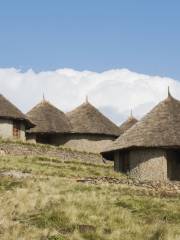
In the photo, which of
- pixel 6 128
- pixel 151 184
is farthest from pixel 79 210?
pixel 6 128

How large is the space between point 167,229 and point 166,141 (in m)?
15.6

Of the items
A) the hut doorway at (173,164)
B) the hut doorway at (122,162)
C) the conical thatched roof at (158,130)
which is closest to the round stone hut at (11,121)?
the hut doorway at (122,162)

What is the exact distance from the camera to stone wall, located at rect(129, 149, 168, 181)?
33.4 meters

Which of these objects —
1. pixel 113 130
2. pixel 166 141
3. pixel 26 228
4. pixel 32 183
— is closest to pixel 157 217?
pixel 26 228

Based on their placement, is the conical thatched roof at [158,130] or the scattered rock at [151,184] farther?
the conical thatched roof at [158,130]

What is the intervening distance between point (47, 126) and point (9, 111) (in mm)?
5885

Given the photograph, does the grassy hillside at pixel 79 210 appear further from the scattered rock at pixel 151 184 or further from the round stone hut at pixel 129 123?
the round stone hut at pixel 129 123

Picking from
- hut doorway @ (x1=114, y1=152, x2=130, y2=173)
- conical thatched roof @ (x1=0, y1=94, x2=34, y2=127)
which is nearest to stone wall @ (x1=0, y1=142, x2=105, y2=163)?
conical thatched roof @ (x1=0, y1=94, x2=34, y2=127)

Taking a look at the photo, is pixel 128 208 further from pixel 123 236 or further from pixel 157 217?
pixel 123 236

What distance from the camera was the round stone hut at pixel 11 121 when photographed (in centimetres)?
4666

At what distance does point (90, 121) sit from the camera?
53438 millimetres

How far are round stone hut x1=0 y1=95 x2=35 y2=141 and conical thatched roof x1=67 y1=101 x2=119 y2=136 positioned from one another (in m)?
5.56

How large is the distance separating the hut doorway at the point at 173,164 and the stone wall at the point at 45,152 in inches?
471

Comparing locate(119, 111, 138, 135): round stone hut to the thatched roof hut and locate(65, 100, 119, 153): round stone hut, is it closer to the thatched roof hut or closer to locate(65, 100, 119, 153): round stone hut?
the thatched roof hut
